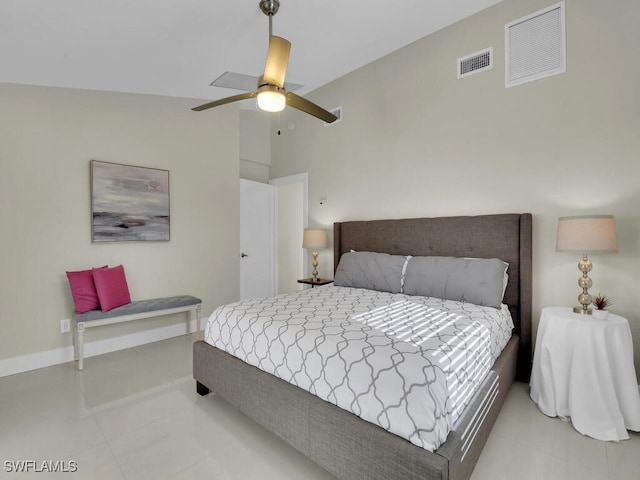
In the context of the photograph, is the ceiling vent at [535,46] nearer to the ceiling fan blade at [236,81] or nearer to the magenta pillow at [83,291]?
the ceiling fan blade at [236,81]

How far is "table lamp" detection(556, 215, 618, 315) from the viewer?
215cm

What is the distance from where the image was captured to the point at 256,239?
5004mm

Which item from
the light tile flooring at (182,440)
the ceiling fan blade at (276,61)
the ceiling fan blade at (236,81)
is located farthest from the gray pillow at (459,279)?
the ceiling fan blade at (236,81)

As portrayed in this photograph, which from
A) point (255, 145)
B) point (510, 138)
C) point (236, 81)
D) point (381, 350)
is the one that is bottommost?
point (381, 350)

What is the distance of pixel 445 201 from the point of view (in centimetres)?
331

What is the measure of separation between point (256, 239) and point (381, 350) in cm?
371

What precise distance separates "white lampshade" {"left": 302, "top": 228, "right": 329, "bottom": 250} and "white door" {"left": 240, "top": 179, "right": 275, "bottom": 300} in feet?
3.58

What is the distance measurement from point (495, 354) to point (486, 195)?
4.87 feet

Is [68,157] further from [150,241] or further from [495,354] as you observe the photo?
[495,354]

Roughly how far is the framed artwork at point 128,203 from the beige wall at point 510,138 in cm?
209

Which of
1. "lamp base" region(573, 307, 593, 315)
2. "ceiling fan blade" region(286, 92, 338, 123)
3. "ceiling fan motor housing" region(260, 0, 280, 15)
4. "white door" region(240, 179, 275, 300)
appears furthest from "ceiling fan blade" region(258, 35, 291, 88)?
"white door" region(240, 179, 275, 300)

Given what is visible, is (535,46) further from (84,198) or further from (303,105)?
(84,198)

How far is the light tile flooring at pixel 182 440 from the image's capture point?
172 cm

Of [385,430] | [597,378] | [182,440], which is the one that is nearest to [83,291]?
[182,440]
